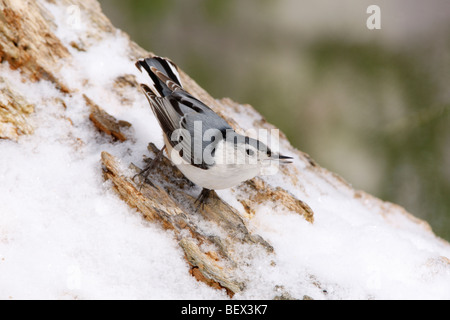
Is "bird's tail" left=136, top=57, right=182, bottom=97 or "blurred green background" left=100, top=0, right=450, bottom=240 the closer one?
"bird's tail" left=136, top=57, right=182, bottom=97

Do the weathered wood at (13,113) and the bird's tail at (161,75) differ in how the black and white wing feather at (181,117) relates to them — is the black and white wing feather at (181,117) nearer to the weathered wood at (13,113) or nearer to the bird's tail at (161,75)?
the bird's tail at (161,75)

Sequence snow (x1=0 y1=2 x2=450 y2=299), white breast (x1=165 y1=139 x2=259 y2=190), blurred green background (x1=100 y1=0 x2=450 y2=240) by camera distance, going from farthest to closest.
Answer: blurred green background (x1=100 y1=0 x2=450 y2=240)
white breast (x1=165 y1=139 x2=259 y2=190)
snow (x1=0 y1=2 x2=450 y2=299)

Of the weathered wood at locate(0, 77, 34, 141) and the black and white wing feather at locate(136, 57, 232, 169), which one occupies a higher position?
the black and white wing feather at locate(136, 57, 232, 169)

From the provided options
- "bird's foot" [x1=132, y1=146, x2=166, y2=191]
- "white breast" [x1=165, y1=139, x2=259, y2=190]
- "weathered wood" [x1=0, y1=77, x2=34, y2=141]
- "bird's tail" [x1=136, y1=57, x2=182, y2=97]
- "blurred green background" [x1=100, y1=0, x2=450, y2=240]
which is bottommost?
"weathered wood" [x1=0, y1=77, x2=34, y2=141]

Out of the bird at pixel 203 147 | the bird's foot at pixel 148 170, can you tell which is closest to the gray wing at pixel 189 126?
the bird at pixel 203 147

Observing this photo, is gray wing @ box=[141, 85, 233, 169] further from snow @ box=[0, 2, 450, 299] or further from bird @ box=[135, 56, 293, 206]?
snow @ box=[0, 2, 450, 299]

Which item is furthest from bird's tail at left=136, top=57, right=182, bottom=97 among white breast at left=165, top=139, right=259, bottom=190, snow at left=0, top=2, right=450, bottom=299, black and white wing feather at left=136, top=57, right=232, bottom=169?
white breast at left=165, top=139, right=259, bottom=190
